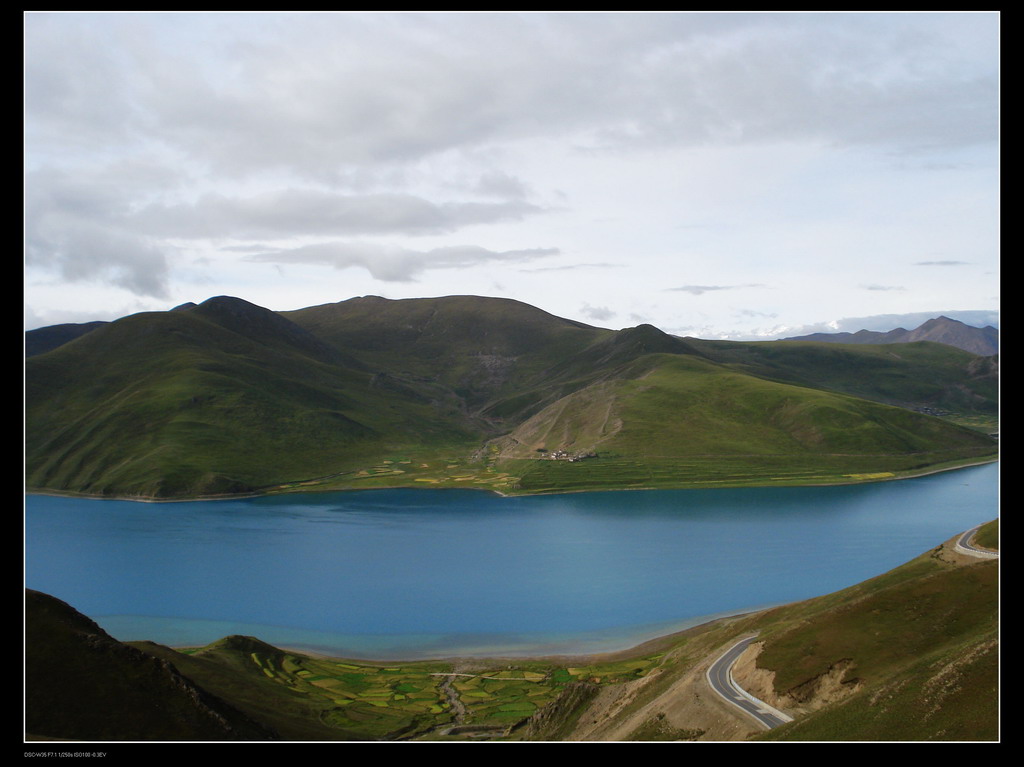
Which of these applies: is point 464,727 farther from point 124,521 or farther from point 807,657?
point 124,521

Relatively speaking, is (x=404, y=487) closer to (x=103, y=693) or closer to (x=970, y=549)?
(x=970, y=549)

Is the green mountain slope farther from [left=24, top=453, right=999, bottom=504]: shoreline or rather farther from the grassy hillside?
[left=24, top=453, right=999, bottom=504]: shoreline

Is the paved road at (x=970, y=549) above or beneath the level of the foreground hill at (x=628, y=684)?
above

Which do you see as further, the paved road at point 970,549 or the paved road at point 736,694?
the paved road at point 970,549

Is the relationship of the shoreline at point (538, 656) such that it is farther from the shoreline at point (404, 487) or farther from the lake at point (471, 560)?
the shoreline at point (404, 487)

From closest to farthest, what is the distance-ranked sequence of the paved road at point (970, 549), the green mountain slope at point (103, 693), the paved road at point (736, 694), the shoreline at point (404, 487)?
the green mountain slope at point (103, 693), the paved road at point (736, 694), the paved road at point (970, 549), the shoreline at point (404, 487)

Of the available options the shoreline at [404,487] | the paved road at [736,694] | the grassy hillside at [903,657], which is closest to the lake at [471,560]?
the shoreline at [404,487]

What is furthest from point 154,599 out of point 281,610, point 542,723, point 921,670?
point 921,670
